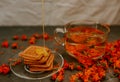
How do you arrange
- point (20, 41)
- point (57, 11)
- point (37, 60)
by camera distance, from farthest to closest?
point (57, 11)
point (20, 41)
point (37, 60)

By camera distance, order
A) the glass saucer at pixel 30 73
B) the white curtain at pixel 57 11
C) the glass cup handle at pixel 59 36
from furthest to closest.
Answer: the white curtain at pixel 57 11
the glass cup handle at pixel 59 36
the glass saucer at pixel 30 73

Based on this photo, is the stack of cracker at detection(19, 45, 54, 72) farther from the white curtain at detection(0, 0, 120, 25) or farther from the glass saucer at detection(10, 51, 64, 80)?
the white curtain at detection(0, 0, 120, 25)

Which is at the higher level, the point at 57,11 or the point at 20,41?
the point at 57,11

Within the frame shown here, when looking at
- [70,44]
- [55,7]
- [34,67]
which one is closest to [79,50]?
[70,44]

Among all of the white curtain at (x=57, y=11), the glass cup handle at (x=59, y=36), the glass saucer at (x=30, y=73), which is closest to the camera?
the glass saucer at (x=30, y=73)

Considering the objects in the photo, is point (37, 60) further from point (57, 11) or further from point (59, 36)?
point (57, 11)


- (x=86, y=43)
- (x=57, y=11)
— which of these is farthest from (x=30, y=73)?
(x=57, y=11)

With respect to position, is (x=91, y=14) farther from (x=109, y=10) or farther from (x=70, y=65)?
(x=70, y=65)

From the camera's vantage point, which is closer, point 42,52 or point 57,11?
point 42,52

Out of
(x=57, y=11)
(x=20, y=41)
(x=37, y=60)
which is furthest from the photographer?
(x=57, y=11)

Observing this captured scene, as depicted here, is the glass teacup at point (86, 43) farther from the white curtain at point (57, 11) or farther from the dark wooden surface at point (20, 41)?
the white curtain at point (57, 11)

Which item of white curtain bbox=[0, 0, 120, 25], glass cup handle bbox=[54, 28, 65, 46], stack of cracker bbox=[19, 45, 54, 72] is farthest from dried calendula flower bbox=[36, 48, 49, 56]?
white curtain bbox=[0, 0, 120, 25]

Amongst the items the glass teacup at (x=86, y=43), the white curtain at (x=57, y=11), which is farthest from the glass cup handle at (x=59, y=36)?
the white curtain at (x=57, y=11)
